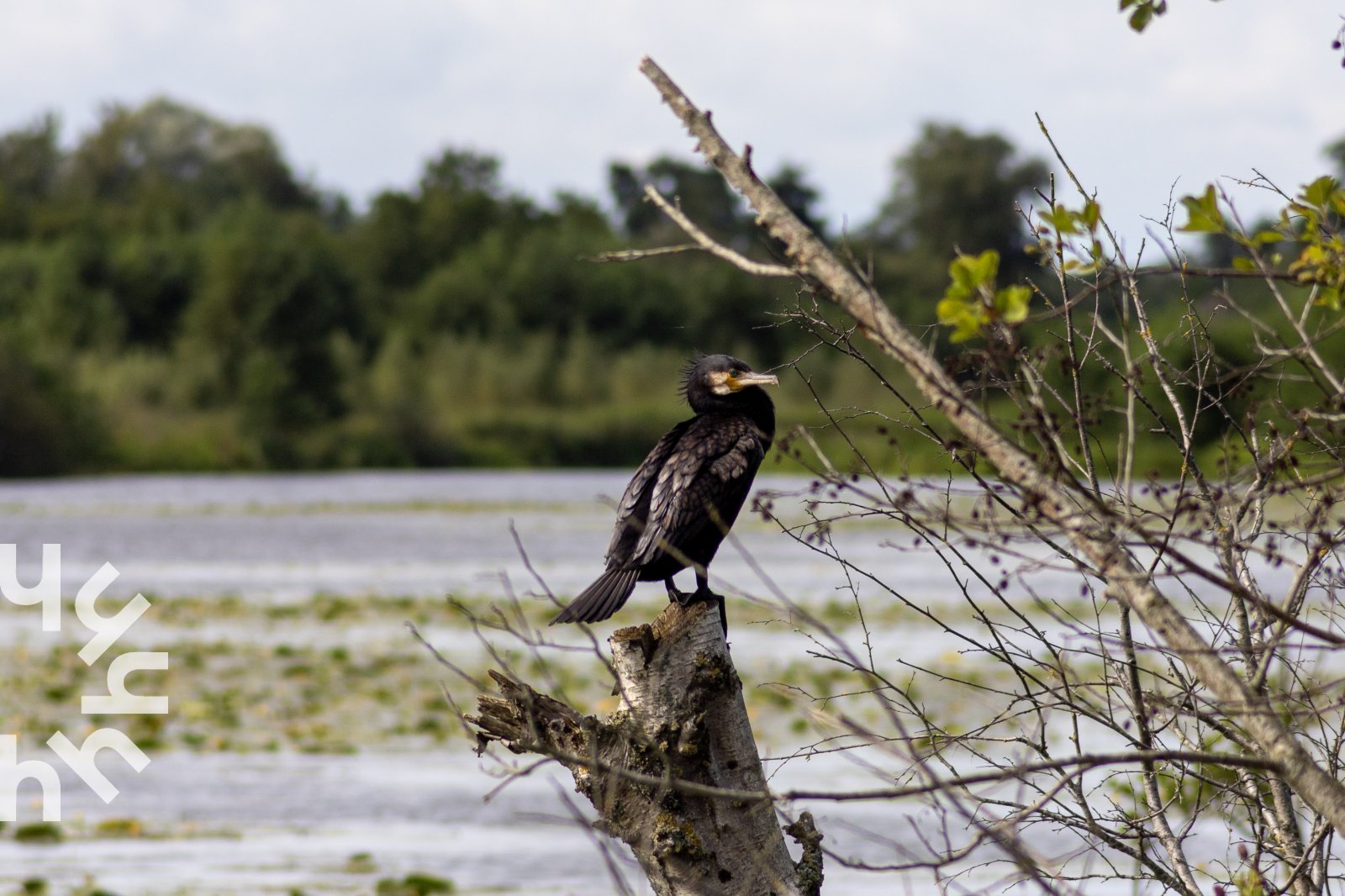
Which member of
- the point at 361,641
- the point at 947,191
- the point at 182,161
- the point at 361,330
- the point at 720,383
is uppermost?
the point at 182,161

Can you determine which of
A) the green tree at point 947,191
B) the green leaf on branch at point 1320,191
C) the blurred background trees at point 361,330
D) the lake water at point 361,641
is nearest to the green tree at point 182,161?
the blurred background trees at point 361,330

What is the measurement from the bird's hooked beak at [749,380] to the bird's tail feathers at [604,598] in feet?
1.57

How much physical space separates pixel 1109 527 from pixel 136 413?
131ft

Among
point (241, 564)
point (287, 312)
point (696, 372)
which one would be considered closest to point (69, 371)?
point (287, 312)

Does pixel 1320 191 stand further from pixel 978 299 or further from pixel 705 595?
pixel 705 595

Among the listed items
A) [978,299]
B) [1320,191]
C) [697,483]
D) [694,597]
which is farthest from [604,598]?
[1320,191]

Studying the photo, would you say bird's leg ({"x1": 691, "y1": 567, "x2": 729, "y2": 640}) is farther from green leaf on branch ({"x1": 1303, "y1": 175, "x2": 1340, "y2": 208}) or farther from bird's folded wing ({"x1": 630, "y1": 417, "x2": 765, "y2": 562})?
green leaf on branch ({"x1": 1303, "y1": 175, "x2": 1340, "y2": 208})

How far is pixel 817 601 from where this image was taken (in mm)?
15062

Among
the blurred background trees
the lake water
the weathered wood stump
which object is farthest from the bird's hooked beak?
the blurred background trees

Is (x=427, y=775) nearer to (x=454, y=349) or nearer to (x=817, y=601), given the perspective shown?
(x=817, y=601)

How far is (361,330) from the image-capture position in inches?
1816

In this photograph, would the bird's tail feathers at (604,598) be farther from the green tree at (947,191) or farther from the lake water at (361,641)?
the green tree at (947,191)

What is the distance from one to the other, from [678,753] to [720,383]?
986 millimetres

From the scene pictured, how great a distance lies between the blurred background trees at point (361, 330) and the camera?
129 feet
